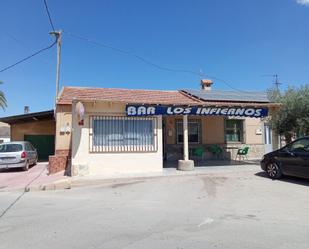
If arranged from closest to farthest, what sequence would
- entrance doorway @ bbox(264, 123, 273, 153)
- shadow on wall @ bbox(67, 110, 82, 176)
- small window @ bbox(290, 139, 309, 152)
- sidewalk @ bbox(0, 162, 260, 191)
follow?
small window @ bbox(290, 139, 309, 152), sidewalk @ bbox(0, 162, 260, 191), shadow on wall @ bbox(67, 110, 82, 176), entrance doorway @ bbox(264, 123, 273, 153)

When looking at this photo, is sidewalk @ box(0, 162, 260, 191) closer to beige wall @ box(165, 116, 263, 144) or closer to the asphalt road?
the asphalt road

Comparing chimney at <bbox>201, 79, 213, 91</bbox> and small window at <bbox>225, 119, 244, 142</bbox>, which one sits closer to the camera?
small window at <bbox>225, 119, 244, 142</bbox>

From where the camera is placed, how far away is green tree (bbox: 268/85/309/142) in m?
15.8

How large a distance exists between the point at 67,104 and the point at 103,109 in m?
4.09

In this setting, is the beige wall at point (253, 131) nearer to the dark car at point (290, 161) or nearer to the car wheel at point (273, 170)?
the dark car at point (290, 161)

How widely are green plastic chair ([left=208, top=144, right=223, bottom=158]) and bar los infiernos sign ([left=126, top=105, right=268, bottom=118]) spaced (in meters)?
3.98

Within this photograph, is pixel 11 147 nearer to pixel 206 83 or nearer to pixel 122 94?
pixel 122 94

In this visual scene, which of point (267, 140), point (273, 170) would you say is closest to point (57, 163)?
point (273, 170)

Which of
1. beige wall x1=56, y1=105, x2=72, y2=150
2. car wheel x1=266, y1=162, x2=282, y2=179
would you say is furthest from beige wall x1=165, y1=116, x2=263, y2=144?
car wheel x1=266, y1=162, x2=282, y2=179

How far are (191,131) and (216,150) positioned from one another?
180cm

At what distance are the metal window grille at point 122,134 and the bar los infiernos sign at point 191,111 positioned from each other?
1.77 feet

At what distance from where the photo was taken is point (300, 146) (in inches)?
440

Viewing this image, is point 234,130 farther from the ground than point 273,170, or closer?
farther from the ground

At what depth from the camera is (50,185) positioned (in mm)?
11250
